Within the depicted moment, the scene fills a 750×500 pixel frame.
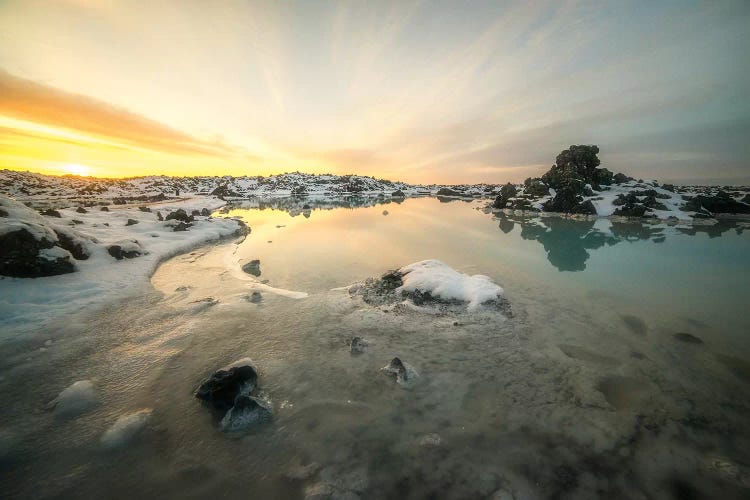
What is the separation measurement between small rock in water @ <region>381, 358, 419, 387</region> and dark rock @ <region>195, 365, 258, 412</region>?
10.7 feet

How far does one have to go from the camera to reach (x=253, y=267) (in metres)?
16.3

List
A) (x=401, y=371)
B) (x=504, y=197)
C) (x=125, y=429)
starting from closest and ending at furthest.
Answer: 1. (x=125, y=429)
2. (x=401, y=371)
3. (x=504, y=197)

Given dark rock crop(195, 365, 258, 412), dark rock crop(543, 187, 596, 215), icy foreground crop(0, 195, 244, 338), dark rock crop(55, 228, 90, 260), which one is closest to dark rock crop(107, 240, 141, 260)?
icy foreground crop(0, 195, 244, 338)

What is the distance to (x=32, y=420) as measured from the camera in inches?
215

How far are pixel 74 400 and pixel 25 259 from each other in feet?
30.2

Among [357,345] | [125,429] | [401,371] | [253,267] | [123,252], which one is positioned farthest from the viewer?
[253,267]

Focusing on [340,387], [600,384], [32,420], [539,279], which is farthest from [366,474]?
[539,279]

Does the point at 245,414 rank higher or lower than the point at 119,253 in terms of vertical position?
lower

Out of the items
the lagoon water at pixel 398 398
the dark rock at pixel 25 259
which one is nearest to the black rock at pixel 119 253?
the dark rock at pixel 25 259

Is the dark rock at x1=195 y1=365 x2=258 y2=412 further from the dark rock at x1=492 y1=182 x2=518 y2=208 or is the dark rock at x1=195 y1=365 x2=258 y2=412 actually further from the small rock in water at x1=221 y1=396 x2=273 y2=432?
the dark rock at x1=492 y1=182 x2=518 y2=208

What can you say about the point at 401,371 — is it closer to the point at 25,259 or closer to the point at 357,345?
the point at 357,345

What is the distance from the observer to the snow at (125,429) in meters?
5.08

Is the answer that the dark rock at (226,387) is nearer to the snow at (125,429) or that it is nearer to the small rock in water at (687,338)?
the snow at (125,429)

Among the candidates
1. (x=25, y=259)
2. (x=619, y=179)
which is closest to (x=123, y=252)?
(x=25, y=259)
